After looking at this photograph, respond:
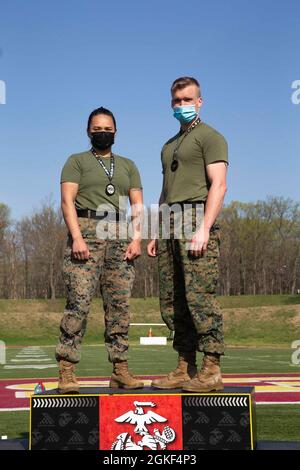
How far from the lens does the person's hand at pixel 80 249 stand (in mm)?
5238

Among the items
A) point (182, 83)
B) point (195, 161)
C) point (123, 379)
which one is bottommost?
point (123, 379)

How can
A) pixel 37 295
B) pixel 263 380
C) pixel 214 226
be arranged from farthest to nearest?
pixel 37 295 < pixel 263 380 < pixel 214 226

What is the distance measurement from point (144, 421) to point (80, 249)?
136 cm

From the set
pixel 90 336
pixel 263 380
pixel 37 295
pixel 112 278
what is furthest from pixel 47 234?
pixel 112 278

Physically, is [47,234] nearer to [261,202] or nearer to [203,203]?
[261,202]

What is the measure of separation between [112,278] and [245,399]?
145cm

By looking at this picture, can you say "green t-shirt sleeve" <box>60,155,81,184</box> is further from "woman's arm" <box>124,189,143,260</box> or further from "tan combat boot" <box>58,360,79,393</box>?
"tan combat boot" <box>58,360,79,393</box>

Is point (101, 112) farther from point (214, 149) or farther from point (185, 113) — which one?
point (214, 149)

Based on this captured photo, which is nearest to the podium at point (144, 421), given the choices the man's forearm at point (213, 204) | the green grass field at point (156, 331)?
the man's forearm at point (213, 204)

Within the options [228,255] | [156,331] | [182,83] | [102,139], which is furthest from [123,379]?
[228,255]

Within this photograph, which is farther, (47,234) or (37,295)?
(37,295)

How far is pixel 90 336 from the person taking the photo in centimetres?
4169

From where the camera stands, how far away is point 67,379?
17.0ft

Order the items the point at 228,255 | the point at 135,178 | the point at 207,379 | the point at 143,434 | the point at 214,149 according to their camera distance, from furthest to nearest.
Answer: the point at 228,255
the point at 135,178
the point at 214,149
the point at 207,379
the point at 143,434
